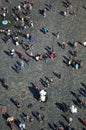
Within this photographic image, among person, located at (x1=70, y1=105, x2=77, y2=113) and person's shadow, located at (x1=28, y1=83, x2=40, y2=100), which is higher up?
person's shadow, located at (x1=28, y1=83, x2=40, y2=100)

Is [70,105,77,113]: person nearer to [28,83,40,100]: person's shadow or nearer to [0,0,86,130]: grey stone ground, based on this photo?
[0,0,86,130]: grey stone ground

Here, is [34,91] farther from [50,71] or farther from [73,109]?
[73,109]

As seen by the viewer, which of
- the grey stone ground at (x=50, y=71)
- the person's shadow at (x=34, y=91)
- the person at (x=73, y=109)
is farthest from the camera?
Result: the person's shadow at (x=34, y=91)

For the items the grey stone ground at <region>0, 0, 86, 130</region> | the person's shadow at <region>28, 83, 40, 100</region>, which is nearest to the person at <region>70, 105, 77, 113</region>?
the grey stone ground at <region>0, 0, 86, 130</region>

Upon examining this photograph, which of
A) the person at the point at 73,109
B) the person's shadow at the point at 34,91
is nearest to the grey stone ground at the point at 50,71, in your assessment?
the person's shadow at the point at 34,91

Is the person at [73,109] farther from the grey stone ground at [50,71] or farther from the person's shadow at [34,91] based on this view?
the person's shadow at [34,91]

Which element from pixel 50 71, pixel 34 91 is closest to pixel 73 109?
pixel 34 91

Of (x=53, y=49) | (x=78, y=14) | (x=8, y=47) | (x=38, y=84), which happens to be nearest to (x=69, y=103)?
(x=38, y=84)

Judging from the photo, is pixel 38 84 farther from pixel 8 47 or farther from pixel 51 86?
pixel 8 47
